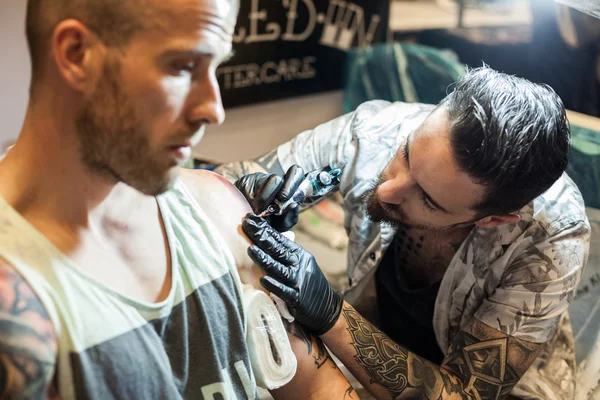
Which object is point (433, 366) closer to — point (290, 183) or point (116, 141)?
point (290, 183)

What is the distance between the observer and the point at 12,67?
2.35 metres

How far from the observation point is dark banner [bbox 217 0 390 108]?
2920 millimetres

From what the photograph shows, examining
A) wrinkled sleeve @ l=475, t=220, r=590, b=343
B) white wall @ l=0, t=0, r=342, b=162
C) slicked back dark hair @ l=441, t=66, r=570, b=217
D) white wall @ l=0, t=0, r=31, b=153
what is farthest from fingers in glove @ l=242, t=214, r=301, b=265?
white wall @ l=0, t=0, r=31, b=153

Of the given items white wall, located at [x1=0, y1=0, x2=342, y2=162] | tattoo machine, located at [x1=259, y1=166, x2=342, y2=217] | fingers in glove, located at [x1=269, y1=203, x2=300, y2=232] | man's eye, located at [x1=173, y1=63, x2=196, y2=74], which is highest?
man's eye, located at [x1=173, y1=63, x2=196, y2=74]

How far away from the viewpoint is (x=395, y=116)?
1853 millimetres

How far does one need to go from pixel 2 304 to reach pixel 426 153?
102cm

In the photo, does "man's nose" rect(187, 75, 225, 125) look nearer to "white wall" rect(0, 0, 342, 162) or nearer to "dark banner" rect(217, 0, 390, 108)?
"white wall" rect(0, 0, 342, 162)

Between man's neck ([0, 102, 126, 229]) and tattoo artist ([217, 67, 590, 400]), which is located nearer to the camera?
man's neck ([0, 102, 126, 229])

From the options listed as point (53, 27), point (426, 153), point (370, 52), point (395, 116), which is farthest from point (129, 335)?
point (370, 52)

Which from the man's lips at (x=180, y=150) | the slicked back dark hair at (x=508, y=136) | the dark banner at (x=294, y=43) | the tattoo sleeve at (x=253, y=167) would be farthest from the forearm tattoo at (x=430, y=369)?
the dark banner at (x=294, y=43)

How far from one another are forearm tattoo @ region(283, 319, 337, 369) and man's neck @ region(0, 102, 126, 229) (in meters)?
0.56

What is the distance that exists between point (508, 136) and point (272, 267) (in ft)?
2.06

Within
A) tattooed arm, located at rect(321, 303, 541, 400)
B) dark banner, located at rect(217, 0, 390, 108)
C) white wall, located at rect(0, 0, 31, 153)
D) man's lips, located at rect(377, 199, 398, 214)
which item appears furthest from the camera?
dark banner, located at rect(217, 0, 390, 108)

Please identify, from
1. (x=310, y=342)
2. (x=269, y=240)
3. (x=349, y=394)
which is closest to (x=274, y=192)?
(x=269, y=240)
